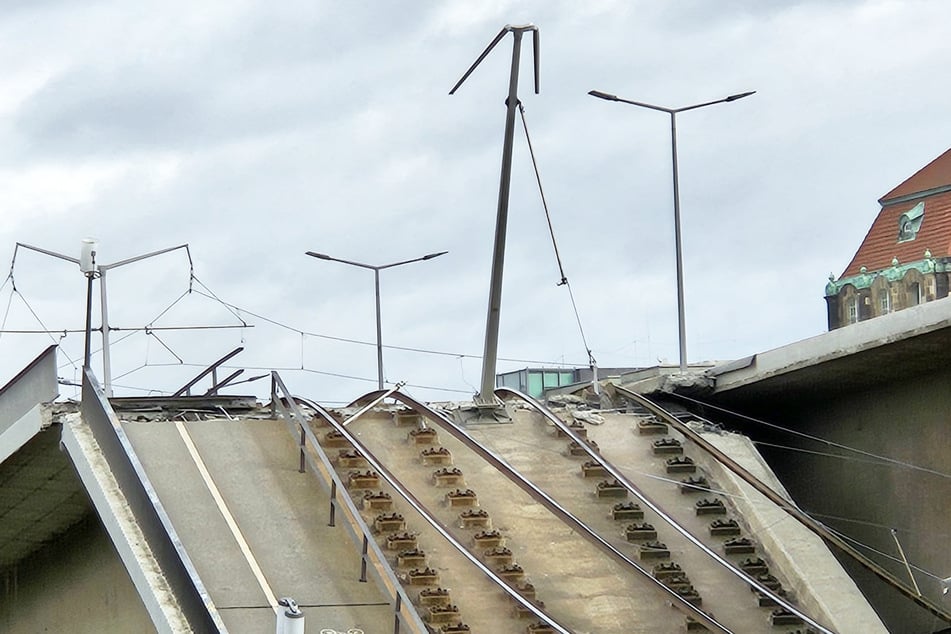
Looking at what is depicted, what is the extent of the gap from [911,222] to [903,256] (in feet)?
8.08

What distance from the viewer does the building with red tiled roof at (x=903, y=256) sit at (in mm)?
92062

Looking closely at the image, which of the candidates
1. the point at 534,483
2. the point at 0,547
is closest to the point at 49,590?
the point at 0,547

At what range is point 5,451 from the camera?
2319 centimetres

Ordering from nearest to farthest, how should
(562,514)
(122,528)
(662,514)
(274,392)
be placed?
(122,528)
(562,514)
(662,514)
(274,392)

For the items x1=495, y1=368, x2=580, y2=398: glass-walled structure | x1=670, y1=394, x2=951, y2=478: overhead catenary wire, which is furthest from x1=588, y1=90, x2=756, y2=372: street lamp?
x1=495, y1=368, x2=580, y2=398: glass-walled structure

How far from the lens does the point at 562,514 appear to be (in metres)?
21.3

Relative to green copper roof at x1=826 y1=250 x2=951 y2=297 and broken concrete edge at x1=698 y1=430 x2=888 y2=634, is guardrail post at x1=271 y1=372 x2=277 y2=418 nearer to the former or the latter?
broken concrete edge at x1=698 y1=430 x2=888 y2=634

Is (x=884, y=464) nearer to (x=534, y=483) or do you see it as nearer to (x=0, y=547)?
(x=534, y=483)

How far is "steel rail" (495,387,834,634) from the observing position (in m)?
20.5

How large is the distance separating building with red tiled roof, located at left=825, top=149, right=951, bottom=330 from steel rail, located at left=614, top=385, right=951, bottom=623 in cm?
6836

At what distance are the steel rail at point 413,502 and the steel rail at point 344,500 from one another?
0.16 metres

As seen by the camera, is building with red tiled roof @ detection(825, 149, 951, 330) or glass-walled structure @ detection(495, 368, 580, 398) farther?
building with red tiled roof @ detection(825, 149, 951, 330)

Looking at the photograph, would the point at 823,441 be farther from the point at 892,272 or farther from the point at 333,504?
the point at 892,272

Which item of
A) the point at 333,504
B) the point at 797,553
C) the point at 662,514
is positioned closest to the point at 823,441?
the point at 797,553
